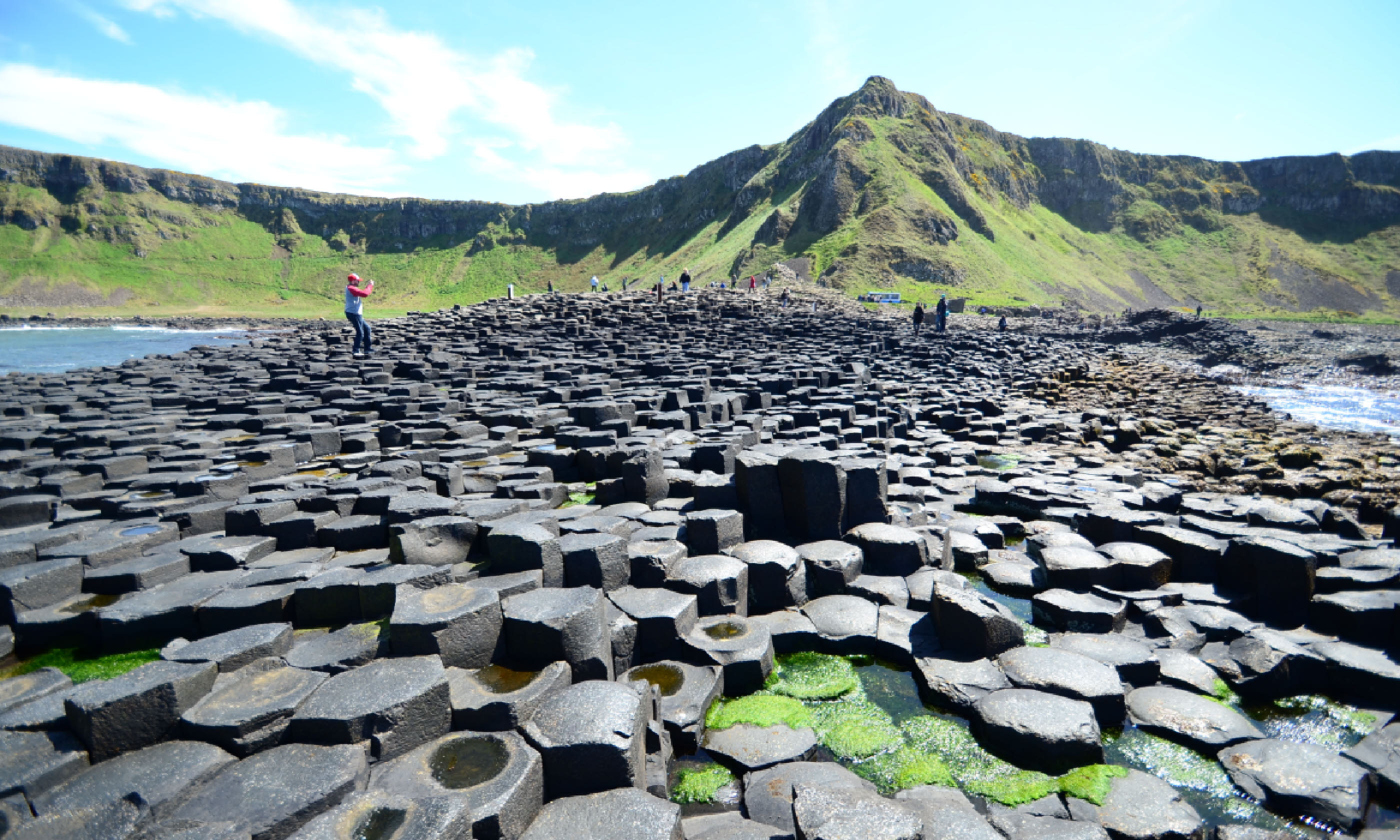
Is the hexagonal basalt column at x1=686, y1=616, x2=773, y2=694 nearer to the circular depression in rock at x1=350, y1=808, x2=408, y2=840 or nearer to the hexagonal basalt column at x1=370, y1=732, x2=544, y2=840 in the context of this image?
the hexagonal basalt column at x1=370, y1=732, x2=544, y2=840

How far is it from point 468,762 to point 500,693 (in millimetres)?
435

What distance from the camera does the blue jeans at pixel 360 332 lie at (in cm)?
1822

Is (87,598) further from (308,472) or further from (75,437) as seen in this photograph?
(75,437)

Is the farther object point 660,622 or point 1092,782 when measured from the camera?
point 660,622

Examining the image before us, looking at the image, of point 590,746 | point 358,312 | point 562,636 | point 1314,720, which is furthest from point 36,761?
point 358,312

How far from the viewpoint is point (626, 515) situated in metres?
6.32

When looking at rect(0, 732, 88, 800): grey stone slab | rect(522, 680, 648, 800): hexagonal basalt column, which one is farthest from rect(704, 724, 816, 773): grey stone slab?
rect(0, 732, 88, 800): grey stone slab

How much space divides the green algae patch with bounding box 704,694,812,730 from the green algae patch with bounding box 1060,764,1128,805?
54.6 inches

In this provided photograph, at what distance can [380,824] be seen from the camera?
246 centimetres

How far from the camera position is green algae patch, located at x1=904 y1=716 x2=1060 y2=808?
3250 millimetres

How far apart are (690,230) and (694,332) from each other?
7697 centimetres

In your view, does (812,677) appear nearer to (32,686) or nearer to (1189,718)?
(1189,718)

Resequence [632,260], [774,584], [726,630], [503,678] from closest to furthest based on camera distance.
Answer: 1. [503,678]
2. [726,630]
3. [774,584]
4. [632,260]

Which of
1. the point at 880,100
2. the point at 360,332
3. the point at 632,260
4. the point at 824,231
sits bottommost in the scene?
the point at 360,332
